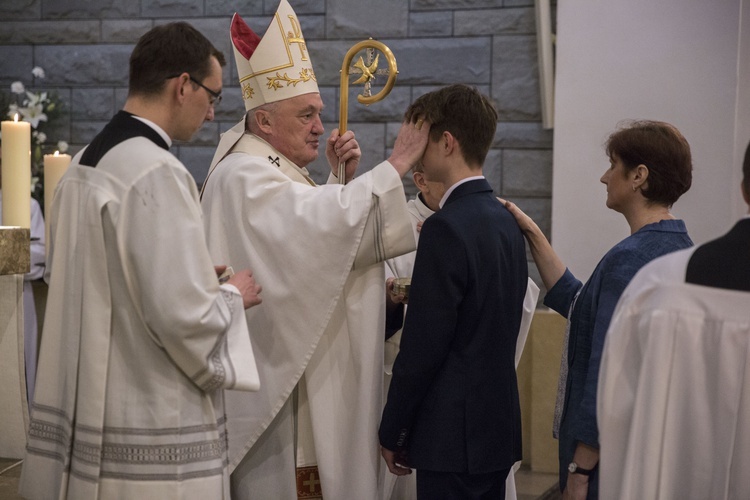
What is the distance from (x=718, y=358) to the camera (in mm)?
1583

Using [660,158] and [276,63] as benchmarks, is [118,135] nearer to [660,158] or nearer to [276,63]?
[276,63]

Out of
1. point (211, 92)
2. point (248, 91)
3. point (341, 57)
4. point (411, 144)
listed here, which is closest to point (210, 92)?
point (211, 92)

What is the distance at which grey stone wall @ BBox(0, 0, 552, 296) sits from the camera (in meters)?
5.07

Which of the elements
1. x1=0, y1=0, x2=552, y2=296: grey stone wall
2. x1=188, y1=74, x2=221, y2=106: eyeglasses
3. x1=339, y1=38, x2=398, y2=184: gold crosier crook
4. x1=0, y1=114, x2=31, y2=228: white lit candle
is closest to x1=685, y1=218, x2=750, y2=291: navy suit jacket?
x1=188, y1=74, x2=221, y2=106: eyeglasses

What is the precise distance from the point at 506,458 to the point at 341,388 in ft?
1.98

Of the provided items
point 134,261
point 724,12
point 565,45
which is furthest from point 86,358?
point 724,12

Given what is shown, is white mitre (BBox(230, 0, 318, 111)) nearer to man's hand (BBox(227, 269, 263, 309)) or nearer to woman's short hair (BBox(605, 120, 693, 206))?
man's hand (BBox(227, 269, 263, 309))

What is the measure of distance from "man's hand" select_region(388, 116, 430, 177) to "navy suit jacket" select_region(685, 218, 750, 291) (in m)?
1.00

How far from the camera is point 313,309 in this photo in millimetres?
2590

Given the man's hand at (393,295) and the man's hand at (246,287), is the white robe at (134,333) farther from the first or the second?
the man's hand at (393,295)

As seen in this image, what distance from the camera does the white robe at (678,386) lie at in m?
1.57

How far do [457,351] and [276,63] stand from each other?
1210mm

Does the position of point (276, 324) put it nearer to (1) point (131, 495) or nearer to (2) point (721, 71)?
(1) point (131, 495)

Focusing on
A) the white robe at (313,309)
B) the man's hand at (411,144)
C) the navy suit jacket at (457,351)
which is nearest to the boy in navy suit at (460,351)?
the navy suit jacket at (457,351)
